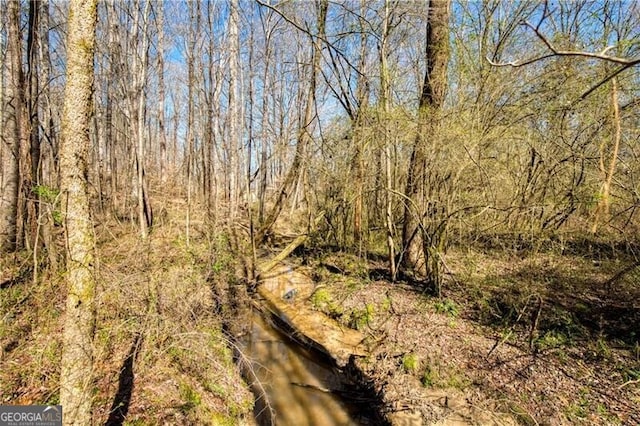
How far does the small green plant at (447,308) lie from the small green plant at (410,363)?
3.57 ft

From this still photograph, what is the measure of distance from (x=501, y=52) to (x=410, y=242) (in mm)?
4207

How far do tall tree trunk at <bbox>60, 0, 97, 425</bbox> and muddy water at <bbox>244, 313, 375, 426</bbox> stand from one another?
197 cm

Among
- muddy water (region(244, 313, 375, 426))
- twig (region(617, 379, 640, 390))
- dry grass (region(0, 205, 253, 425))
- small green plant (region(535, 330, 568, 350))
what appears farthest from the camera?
muddy water (region(244, 313, 375, 426))

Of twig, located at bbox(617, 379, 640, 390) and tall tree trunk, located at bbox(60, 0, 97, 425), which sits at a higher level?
tall tree trunk, located at bbox(60, 0, 97, 425)

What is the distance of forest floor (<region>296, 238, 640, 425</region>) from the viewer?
353 cm

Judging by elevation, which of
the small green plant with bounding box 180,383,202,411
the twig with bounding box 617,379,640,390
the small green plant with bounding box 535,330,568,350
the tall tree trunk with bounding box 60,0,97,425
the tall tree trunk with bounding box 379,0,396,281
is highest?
the tall tree trunk with bounding box 379,0,396,281

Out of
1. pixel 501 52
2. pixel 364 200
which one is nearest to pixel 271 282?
pixel 364 200

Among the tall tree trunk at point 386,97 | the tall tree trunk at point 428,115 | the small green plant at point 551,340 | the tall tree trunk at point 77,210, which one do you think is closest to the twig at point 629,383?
the small green plant at point 551,340

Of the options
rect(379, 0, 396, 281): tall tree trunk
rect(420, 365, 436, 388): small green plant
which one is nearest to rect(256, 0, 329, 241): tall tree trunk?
rect(379, 0, 396, 281): tall tree trunk

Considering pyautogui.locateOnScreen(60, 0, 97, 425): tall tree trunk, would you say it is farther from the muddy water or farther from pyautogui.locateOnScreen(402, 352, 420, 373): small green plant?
pyautogui.locateOnScreen(402, 352, 420, 373): small green plant

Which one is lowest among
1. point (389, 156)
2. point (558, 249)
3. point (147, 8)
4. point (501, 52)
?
point (558, 249)

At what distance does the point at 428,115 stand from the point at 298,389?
15.8 ft

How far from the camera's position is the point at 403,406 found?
3.99m

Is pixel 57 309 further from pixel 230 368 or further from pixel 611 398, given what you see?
pixel 611 398
